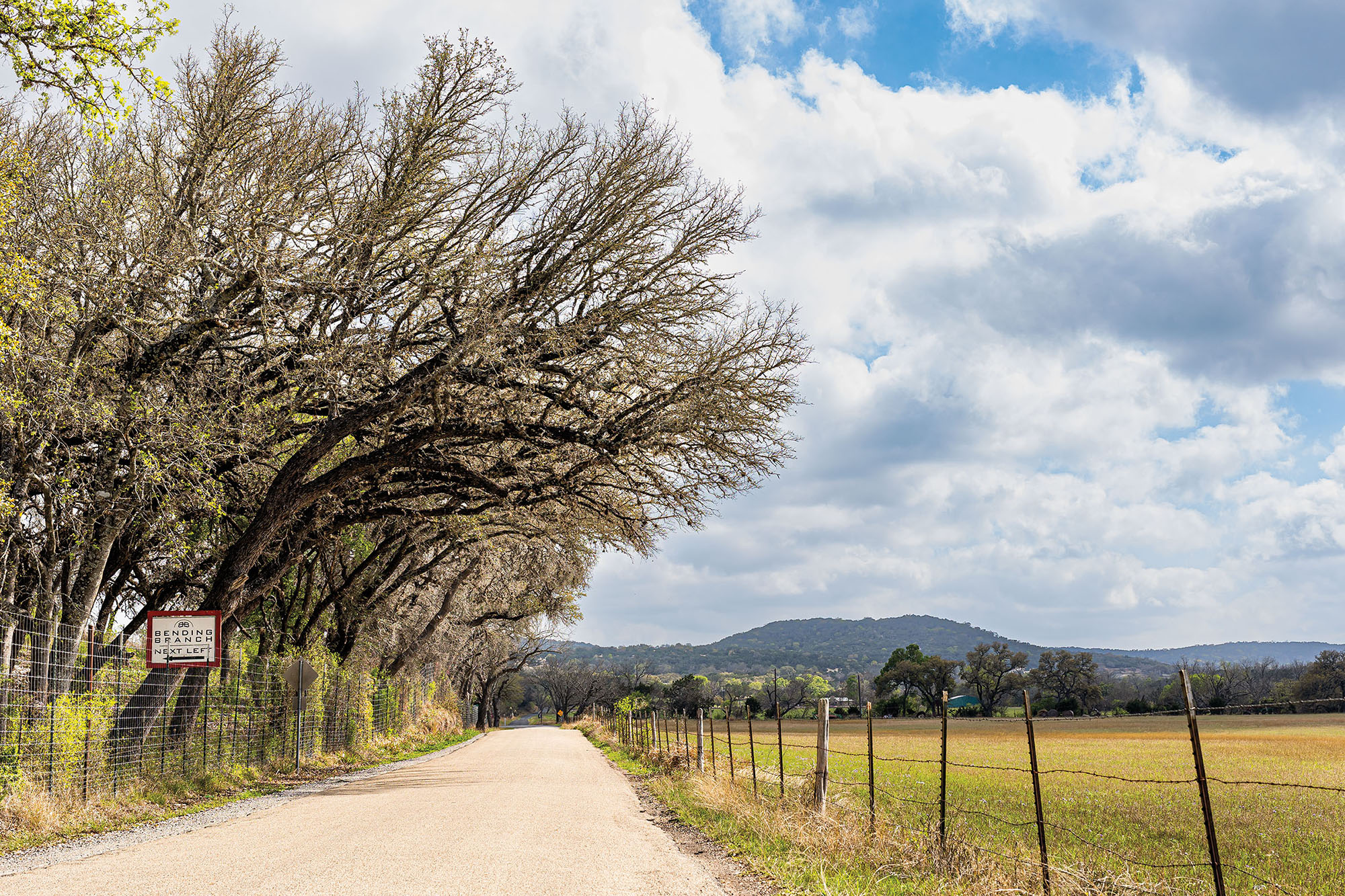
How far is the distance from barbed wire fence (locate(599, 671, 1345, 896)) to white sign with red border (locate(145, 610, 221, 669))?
8249 millimetres

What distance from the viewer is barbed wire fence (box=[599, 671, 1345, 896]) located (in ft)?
25.1

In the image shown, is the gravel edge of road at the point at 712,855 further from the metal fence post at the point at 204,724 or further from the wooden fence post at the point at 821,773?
the metal fence post at the point at 204,724

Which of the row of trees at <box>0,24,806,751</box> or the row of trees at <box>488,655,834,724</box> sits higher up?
the row of trees at <box>0,24,806,751</box>

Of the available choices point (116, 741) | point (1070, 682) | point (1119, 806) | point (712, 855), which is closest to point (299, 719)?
point (116, 741)

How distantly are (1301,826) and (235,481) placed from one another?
19325 mm

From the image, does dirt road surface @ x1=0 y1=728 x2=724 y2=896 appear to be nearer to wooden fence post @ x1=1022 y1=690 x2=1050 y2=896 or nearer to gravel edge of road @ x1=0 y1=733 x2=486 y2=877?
gravel edge of road @ x1=0 y1=733 x2=486 y2=877

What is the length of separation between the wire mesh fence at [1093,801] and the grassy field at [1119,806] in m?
0.05

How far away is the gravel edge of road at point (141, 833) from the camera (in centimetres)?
941

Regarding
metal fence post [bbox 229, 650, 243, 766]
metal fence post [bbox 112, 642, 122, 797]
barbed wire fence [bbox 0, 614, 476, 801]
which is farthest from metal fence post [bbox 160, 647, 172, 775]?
metal fence post [bbox 229, 650, 243, 766]

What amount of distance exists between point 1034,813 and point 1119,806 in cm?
318

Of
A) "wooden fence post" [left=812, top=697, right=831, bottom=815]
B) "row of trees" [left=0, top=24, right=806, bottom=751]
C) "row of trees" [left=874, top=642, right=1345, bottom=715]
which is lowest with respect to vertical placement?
"row of trees" [left=874, top=642, right=1345, bottom=715]

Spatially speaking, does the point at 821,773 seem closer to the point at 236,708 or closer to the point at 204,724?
the point at 204,724

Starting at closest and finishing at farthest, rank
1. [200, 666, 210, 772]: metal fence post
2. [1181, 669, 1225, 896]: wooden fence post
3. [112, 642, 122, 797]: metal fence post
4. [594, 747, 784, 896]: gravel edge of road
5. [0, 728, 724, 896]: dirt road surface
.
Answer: [1181, 669, 1225, 896]: wooden fence post → [0, 728, 724, 896]: dirt road surface → [594, 747, 784, 896]: gravel edge of road → [112, 642, 122, 797]: metal fence post → [200, 666, 210, 772]: metal fence post

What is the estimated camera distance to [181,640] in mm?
14930
